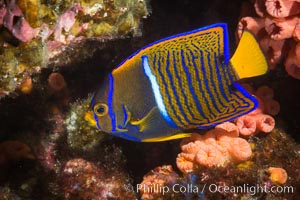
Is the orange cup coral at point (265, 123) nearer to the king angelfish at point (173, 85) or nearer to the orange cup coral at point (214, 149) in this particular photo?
the orange cup coral at point (214, 149)

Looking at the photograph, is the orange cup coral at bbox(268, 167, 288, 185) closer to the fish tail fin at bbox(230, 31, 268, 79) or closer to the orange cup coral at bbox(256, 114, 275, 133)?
the orange cup coral at bbox(256, 114, 275, 133)

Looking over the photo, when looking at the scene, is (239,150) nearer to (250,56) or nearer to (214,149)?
(214,149)

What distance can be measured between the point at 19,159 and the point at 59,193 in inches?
31.0

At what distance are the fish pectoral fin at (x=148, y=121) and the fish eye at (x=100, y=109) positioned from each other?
8.7 inches

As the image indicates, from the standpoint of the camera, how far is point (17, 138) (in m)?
4.12

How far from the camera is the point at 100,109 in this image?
239cm

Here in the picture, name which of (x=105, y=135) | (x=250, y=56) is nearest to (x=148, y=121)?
(x=250, y=56)

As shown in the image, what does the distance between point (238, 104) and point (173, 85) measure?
0.55m

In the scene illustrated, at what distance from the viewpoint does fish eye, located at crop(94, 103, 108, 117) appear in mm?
2391

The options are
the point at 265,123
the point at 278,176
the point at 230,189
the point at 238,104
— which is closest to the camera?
the point at 238,104

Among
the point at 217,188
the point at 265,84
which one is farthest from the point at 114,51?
the point at 217,188

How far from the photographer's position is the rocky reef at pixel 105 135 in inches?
107

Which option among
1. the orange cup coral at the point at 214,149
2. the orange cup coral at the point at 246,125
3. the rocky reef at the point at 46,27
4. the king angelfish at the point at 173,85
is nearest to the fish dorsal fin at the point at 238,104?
the king angelfish at the point at 173,85

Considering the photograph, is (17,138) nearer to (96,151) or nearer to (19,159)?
(19,159)
